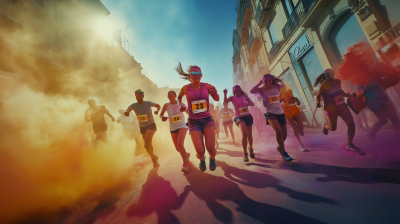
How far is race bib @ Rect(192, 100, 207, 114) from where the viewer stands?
9.58 ft

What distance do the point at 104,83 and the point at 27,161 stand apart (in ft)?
41.8

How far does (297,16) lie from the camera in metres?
9.27

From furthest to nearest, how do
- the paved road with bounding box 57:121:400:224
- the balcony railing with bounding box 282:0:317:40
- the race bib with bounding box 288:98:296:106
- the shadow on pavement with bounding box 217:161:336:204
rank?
the balcony railing with bounding box 282:0:317:40 < the race bib with bounding box 288:98:296:106 < the shadow on pavement with bounding box 217:161:336:204 < the paved road with bounding box 57:121:400:224

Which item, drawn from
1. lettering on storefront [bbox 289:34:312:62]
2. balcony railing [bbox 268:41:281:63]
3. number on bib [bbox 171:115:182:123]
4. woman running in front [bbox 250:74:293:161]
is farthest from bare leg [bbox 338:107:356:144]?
balcony railing [bbox 268:41:281:63]

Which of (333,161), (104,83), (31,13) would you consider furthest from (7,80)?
(333,161)

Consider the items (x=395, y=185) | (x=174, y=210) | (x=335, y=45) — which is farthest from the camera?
(x=335, y=45)

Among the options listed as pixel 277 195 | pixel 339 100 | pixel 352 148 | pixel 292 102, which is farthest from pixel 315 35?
pixel 277 195

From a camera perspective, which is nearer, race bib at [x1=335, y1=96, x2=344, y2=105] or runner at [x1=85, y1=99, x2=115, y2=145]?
race bib at [x1=335, y1=96, x2=344, y2=105]

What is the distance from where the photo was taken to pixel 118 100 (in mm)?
15148

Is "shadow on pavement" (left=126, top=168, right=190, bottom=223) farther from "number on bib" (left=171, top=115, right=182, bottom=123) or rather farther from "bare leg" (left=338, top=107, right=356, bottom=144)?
"bare leg" (left=338, top=107, right=356, bottom=144)

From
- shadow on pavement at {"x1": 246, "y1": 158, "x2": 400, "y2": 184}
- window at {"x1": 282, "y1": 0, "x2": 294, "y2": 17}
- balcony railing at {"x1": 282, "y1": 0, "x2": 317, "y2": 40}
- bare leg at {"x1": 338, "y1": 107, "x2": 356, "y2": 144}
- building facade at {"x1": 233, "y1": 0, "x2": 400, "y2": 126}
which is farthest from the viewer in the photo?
window at {"x1": 282, "y1": 0, "x2": 294, "y2": 17}

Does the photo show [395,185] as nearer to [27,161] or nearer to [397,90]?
[397,90]

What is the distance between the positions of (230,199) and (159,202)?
1159mm

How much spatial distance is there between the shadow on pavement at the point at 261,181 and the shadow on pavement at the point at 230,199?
25 cm
